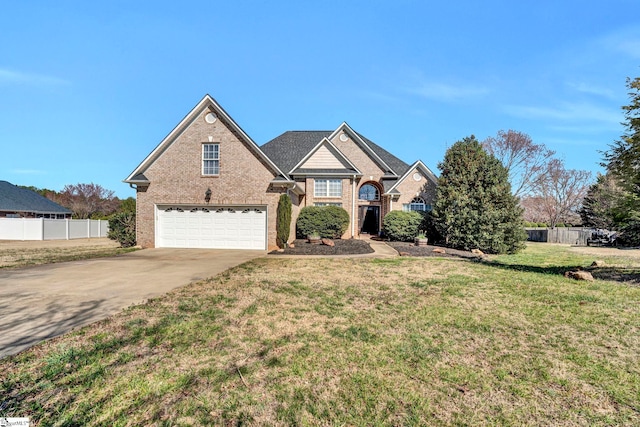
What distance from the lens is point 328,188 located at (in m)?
21.8

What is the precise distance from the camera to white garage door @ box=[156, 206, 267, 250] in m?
16.5

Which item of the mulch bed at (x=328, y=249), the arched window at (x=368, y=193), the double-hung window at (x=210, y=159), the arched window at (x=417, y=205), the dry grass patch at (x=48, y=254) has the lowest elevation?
the dry grass patch at (x=48, y=254)

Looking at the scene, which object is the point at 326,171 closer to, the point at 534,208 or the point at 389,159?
the point at 389,159

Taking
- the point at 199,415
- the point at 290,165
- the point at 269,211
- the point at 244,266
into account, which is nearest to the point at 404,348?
the point at 199,415

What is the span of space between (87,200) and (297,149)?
34.5 meters

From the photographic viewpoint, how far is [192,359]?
379 centimetres

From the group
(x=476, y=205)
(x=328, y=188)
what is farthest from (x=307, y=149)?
(x=476, y=205)

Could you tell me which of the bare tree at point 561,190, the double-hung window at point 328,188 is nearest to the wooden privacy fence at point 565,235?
the bare tree at point 561,190

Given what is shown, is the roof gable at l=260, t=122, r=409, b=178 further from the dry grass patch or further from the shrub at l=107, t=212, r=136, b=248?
the dry grass patch

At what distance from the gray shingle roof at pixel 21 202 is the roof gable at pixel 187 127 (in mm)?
25885

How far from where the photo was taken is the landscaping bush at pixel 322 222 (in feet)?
65.2

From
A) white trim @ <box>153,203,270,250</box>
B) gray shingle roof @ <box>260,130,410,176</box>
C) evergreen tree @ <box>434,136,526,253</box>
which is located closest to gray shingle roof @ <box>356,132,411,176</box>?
gray shingle roof @ <box>260,130,410,176</box>

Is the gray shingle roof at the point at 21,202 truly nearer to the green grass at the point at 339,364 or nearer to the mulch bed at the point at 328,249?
the mulch bed at the point at 328,249

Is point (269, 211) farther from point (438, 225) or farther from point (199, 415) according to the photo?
point (199, 415)
